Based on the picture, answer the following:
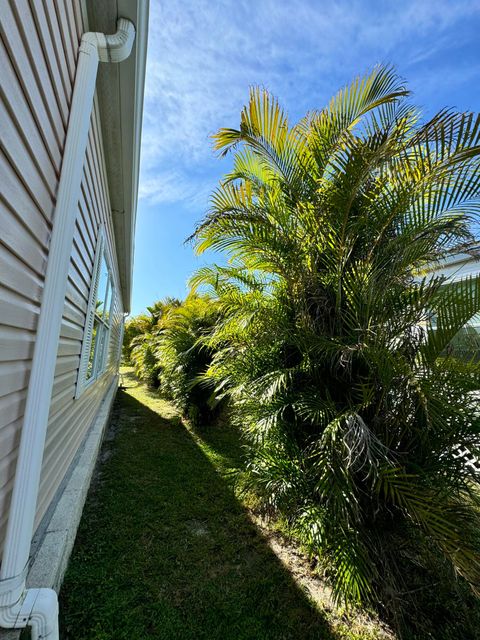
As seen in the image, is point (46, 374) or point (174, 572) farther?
point (174, 572)

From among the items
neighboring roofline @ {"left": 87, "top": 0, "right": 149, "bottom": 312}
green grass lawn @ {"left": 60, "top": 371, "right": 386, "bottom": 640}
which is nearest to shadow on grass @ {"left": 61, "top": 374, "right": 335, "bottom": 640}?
green grass lawn @ {"left": 60, "top": 371, "right": 386, "bottom": 640}

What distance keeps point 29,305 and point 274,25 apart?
384cm

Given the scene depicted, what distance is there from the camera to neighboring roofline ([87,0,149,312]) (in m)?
1.96

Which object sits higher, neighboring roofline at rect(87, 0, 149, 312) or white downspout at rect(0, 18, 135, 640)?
neighboring roofline at rect(87, 0, 149, 312)

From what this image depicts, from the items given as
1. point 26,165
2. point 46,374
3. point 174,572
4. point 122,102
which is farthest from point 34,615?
point 122,102

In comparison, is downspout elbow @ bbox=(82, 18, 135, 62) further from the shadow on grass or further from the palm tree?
the shadow on grass

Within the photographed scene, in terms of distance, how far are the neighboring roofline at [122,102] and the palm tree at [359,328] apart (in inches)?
35.8

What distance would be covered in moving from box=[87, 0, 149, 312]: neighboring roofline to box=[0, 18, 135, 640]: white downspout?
110 millimetres

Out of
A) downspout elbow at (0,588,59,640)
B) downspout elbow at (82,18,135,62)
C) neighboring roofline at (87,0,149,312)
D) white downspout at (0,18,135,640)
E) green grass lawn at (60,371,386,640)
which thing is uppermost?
neighboring roofline at (87,0,149,312)

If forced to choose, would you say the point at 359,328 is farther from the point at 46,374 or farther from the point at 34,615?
the point at 34,615

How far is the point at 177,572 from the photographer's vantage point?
2.47 meters

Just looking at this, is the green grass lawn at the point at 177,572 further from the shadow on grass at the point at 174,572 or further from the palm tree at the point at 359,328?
the palm tree at the point at 359,328

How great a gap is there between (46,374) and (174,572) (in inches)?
82.1

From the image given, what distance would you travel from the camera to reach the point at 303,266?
2.97 meters
